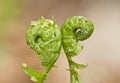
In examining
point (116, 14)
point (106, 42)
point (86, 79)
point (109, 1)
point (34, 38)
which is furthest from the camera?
point (109, 1)

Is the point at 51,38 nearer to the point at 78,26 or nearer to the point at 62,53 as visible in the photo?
the point at 78,26

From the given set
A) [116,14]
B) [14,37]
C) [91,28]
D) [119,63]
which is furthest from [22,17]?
[91,28]

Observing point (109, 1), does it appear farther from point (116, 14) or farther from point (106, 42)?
point (106, 42)

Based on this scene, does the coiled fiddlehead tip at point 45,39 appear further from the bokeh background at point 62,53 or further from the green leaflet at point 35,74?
the bokeh background at point 62,53

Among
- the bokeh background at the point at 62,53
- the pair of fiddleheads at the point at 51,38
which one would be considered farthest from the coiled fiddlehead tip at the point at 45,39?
the bokeh background at the point at 62,53

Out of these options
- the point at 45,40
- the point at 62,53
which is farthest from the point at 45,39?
the point at 62,53

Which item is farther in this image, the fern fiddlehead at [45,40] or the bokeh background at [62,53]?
the bokeh background at [62,53]
